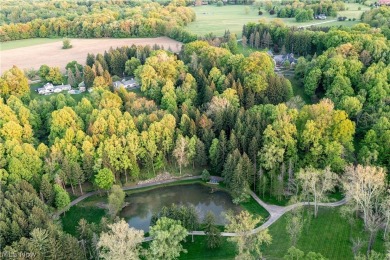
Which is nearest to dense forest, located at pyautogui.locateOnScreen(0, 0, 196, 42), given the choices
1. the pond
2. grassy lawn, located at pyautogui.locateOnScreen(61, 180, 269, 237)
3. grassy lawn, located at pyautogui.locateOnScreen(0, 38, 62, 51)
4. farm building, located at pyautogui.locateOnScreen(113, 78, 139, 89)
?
grassy lawn, located at pyautogui.locateOnScreen(0, 38, 62, 51)

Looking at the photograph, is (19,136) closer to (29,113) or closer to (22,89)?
(29,113)

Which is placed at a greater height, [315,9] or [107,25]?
[315,9]

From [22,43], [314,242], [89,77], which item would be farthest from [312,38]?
[22,43]

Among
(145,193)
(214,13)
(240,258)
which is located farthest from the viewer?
(214,13)

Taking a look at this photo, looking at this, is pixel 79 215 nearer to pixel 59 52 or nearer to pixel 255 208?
pixel 255 208

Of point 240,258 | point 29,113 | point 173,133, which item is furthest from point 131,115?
point 240,258

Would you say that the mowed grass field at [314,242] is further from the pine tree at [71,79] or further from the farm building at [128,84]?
the pine tree at [71,79]

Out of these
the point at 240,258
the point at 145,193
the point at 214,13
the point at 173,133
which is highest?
the point at 214,13
